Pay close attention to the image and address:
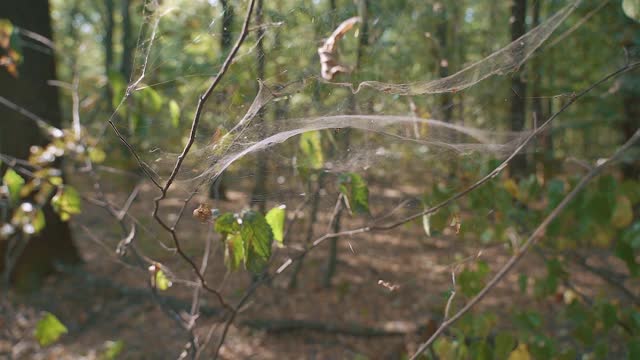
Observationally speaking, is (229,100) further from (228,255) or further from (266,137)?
(228,255)

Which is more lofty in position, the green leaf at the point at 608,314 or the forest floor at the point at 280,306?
the green leaf at the point at 608,314

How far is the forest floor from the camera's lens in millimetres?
4613

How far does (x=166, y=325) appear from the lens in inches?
200

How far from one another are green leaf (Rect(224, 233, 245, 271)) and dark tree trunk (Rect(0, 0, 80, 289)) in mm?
4646

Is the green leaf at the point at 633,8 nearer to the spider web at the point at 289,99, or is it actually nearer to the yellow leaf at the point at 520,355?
the spider web at the point at 289,99

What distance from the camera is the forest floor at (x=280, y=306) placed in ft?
15.1

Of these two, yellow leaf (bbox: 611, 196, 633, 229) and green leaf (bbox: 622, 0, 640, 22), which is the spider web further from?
yellow leaf (bbox: 611, 196, 633, 229)

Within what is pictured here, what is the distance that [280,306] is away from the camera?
5465mm

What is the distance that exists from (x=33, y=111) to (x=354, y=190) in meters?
4.90

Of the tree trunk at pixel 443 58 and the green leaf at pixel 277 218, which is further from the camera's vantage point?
the tree trunk at pixel 443 58

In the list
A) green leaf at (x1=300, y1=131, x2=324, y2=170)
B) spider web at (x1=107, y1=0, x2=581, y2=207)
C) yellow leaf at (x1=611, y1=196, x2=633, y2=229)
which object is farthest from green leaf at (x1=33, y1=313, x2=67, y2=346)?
yellow leaf at (x1=611, y1=196, x2=633, y2=229)

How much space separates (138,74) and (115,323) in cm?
421

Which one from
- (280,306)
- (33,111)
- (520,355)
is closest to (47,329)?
(520,355)

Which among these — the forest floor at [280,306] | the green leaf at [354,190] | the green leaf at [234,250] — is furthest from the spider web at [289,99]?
the forest floor at [280,306]
